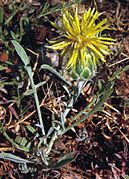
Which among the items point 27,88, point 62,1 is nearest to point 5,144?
point 27,88

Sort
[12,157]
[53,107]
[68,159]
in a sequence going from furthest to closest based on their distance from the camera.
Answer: [53,107] < [12,157] < [68,159]

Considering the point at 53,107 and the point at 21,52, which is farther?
the point at 53,107

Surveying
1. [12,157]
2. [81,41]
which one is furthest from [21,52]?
[12,157]

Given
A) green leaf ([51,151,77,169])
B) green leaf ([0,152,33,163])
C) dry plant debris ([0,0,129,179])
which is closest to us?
green leaf ([51,151,77,169])

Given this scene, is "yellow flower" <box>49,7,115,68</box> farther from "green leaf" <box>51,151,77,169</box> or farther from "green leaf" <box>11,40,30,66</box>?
"green leaf" <box>51,151,77,169</box>

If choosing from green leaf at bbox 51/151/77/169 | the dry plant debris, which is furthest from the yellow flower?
green leaf at bbox 51/151/77/169

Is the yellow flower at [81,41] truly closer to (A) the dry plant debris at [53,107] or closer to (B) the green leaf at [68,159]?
(A) the dry plant debris at [53,107]

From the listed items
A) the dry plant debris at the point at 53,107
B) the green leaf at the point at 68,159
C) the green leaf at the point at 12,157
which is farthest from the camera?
the dry plant debris at the point at 53,107

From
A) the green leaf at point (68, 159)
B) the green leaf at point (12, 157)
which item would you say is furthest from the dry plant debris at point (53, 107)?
the green leaf at point (68, 159)

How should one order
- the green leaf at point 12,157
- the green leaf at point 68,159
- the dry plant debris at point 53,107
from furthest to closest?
1. the dry plant debris at point 53,107
2. the green leaf at point 12,157
3. the green leaf at point 68,159

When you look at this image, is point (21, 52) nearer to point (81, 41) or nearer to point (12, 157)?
point (81, 41)

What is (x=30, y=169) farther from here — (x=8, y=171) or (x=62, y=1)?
(x=62, y=1)
